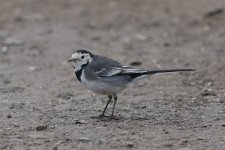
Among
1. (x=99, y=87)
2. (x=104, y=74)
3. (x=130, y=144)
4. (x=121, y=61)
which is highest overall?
(x=121, y=61)

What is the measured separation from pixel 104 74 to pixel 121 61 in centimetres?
390

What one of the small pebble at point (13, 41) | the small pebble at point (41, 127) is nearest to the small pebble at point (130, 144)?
the small pebble at point (41, 127)

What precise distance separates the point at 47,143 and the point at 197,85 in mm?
4031

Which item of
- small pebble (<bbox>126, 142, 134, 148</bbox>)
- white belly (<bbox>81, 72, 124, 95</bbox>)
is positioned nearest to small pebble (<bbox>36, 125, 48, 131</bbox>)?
white belly (<bbox>81, 72, 124, 95</bbox>)

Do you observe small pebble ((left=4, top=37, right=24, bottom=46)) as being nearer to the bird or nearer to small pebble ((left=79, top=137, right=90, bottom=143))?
the bird

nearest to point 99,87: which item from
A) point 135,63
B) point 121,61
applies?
point 135,63

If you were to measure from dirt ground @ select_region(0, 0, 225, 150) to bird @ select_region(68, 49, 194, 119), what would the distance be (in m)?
0.38

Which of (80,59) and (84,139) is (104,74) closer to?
(80,59)

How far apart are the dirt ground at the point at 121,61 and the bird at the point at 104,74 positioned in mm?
381

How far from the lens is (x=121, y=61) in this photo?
13062mm

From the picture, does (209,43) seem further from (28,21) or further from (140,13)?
(28,21)

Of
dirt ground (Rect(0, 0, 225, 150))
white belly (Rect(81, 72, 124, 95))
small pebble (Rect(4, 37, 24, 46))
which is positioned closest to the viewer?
dirt ground (Rect(0, 0, 225, 150))

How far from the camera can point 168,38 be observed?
1470 centimetres

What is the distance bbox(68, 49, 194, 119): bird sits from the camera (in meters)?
9.12
